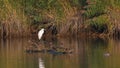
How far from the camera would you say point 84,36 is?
46594 mm

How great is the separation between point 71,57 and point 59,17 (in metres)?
12.6

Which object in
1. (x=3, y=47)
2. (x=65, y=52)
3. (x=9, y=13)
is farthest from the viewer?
(x=9, y=13)

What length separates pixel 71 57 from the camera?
3388cm

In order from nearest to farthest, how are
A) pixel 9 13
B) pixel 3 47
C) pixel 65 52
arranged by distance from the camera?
pixel 65 52
pixel 3 47
pixel 9 13

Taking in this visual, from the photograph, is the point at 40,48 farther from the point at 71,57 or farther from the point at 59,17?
the point at 59,17

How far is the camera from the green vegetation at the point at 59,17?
1795 inches

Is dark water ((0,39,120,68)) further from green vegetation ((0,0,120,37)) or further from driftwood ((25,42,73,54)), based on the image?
green vegetation ((0,0,120,37))

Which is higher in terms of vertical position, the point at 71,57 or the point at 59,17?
the point at 59,17

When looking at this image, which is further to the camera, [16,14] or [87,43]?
[16,14]

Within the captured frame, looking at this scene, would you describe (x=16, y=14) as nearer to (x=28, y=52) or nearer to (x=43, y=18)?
(x=43, y=18)

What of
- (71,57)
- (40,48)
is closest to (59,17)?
(40,48)

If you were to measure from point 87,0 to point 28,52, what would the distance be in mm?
11361

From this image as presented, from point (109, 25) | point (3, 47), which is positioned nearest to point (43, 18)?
point (109, 25)

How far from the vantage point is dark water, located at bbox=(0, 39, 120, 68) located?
31.1m
